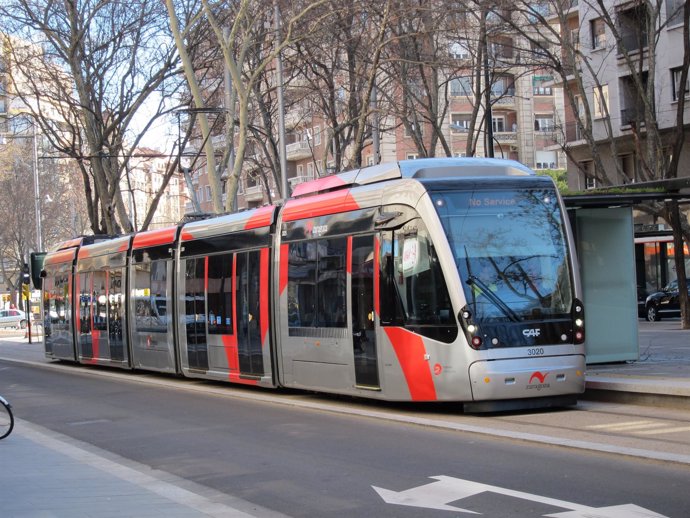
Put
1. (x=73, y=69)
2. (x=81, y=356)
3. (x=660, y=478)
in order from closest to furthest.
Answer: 1. (x=660, y=478)
2. (x=81, y=356)
3. (x=73, y=69)

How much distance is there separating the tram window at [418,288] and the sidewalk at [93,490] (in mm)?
3993

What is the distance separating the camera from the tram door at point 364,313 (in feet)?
45.1

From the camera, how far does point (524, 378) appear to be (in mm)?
12445

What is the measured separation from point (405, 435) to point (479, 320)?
177cm

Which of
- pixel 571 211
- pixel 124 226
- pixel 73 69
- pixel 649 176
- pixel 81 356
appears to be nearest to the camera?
pixel 571 211

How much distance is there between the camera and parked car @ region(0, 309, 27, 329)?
243ft

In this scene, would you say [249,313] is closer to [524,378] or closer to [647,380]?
[524,378]

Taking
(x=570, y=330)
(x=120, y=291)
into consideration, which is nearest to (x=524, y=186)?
(x=570, y=330)

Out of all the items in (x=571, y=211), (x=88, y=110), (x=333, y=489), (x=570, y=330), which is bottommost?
(x=333, y=489)

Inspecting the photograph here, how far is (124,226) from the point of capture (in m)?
36.4

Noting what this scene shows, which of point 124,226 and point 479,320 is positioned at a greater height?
point 124,226

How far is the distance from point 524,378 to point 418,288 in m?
1.72

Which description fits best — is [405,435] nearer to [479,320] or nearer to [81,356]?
[479,320]

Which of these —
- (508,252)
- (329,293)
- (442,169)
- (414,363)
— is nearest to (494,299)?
(508,252)
